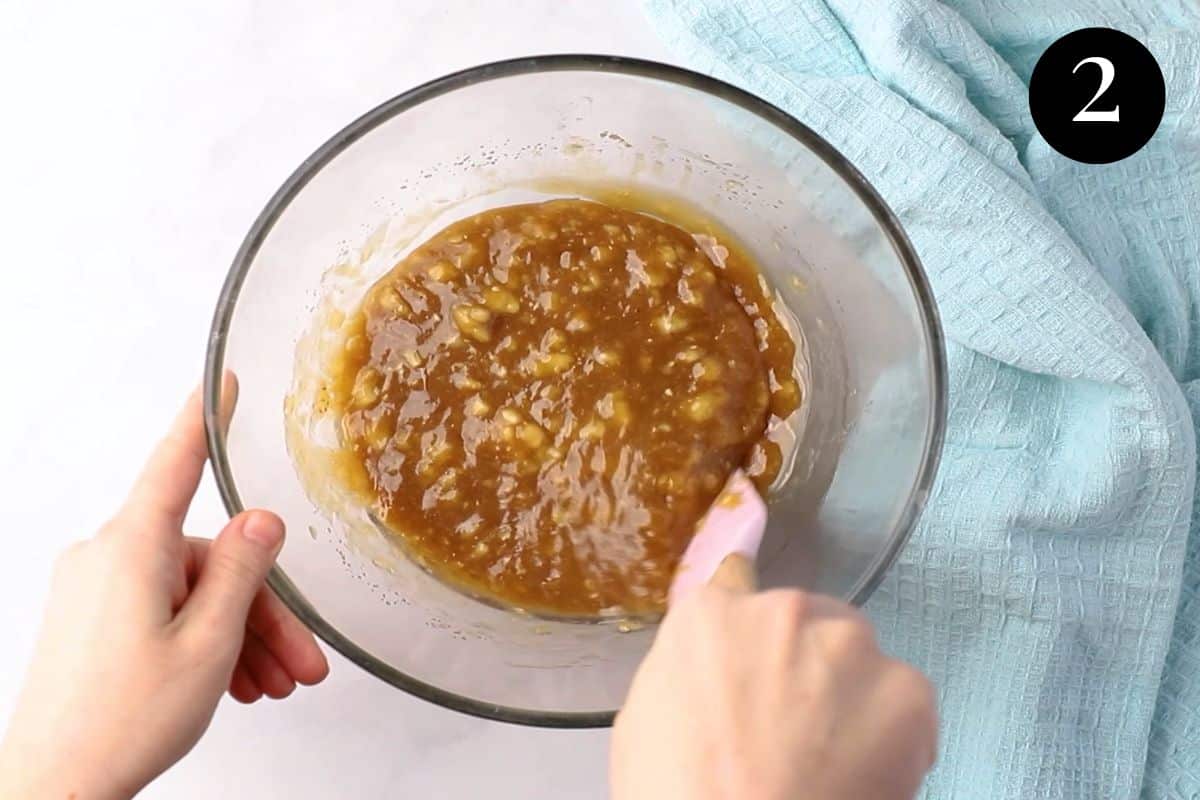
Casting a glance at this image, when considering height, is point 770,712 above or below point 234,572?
below

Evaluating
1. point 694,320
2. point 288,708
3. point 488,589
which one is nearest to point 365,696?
point 288,708

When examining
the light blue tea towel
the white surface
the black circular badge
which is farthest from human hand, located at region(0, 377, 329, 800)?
the black circular badge

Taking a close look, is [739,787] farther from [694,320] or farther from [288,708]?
[288,708]

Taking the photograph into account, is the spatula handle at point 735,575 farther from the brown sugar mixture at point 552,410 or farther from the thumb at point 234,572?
the thumb at point 234,572

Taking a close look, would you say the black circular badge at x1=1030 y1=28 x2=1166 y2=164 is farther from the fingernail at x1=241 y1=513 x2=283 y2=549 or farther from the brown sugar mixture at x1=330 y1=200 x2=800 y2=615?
the fingernail at x1=241 y1=513 x2=283 y2=549

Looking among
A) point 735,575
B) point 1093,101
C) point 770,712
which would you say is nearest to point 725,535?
point 735,575

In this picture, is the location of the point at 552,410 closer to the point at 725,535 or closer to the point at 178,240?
the point at 725,535
